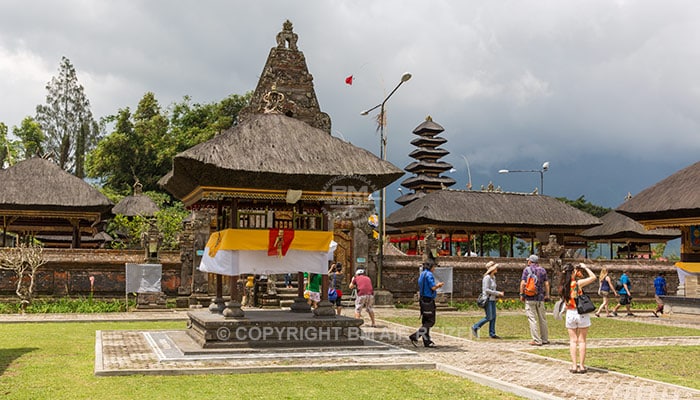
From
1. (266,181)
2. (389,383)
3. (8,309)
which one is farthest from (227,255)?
(8,309)

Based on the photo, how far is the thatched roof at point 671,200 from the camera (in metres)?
23.8

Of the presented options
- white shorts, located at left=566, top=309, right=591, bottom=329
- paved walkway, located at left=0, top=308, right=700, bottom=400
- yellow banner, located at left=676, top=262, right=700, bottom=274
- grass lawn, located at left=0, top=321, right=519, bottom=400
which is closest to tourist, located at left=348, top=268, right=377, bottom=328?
paved walkway, located at left=0, top=308, right=700, bottom=400

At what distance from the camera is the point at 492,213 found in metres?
37.2

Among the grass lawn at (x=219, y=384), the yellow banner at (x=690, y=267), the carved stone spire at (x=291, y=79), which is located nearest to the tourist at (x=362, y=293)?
the grass lawn at (x=219, y=384)

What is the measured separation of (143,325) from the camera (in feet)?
64.5

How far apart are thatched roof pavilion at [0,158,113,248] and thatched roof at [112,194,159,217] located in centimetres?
948

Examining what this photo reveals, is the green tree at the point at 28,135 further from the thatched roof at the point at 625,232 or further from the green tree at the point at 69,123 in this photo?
the thatched roof at the point at 625,232

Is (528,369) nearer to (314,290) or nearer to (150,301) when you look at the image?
(314,290)

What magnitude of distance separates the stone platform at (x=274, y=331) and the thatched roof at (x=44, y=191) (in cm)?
1714

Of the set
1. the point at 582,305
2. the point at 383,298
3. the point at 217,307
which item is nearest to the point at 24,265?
the point at 217,307

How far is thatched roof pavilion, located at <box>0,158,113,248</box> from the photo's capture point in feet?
94.8

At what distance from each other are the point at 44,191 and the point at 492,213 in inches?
846

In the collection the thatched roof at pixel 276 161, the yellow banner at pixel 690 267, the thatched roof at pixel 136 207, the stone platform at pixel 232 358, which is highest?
the thatched roof at pixel 136 207

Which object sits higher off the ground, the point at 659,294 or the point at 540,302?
the point at 540,302
